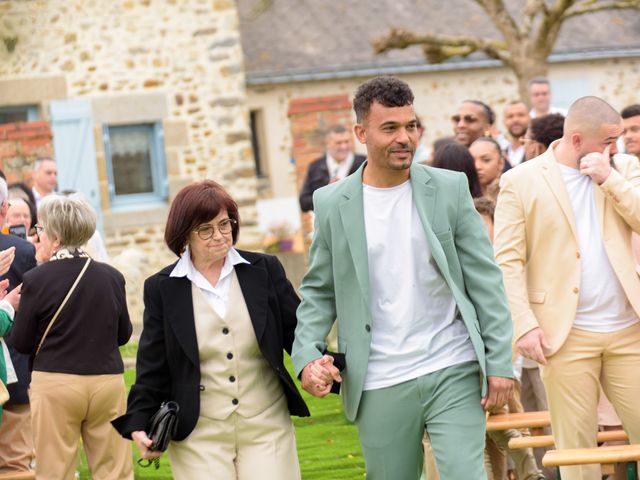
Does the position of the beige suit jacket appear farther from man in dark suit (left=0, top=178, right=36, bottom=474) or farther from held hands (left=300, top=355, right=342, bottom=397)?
man in dark suit (left=0, top=178, right=36, bottom=474)

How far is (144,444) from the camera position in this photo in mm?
5824

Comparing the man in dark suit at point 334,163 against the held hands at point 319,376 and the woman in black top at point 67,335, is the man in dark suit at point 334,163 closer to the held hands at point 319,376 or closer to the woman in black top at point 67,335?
the woman in black top at point 67,335

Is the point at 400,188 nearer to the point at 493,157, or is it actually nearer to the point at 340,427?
the point at 493,157

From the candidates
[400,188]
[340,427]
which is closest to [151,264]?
[340,427]

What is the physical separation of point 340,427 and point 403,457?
527 cm

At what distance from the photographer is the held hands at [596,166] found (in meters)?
6.58

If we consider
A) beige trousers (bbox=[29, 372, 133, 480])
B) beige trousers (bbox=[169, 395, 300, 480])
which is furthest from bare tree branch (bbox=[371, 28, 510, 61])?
beige trousers (bbox=[169, 395, 300, 480])

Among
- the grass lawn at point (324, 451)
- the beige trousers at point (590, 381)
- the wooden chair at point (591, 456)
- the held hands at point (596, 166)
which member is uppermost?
the held hands at point (596, 166)

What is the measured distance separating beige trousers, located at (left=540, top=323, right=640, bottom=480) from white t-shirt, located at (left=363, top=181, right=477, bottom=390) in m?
1.14

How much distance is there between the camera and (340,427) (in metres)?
10.9

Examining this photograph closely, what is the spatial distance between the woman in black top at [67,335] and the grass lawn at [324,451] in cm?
205

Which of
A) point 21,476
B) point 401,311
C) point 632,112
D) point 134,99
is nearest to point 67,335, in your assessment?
point 21,476

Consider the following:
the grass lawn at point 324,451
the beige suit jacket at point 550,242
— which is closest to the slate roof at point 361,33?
the grass lawn at point 324,451

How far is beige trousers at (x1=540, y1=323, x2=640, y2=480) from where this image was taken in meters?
6.64
